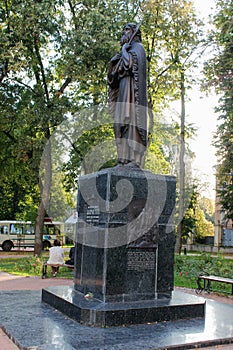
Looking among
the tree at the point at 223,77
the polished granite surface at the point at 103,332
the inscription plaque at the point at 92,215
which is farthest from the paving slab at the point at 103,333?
the tree at the point at 223,77

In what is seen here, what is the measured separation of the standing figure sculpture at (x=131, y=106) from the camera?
25.6 ft

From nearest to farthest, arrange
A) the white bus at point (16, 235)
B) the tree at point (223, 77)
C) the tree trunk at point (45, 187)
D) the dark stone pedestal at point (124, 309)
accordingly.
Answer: the dark stone pedestal at point (124, 309), the tree at point (223, 77), the tree trunk at point (45, 187), the white bus at point (16, 235)

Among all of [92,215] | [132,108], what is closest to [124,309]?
[92,215]

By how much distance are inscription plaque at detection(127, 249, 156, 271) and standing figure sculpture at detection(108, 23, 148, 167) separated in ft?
5.35

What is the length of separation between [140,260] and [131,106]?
9.32 feet

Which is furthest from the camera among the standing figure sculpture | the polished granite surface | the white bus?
the white bus

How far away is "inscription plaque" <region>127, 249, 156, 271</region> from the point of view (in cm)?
721

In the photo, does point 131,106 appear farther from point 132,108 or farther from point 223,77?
point 223,77

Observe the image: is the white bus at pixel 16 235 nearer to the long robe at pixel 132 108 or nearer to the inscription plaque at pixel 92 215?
the inscription plaque at pixel 92 215

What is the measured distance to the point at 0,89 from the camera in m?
20.5

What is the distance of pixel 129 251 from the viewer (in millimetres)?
7207

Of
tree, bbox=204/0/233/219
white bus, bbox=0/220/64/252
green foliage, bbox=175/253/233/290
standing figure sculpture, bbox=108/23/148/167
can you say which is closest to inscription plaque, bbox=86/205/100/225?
standing figure sculpture, bbox=108/23/148/167

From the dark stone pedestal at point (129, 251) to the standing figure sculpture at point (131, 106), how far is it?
436 millimetres

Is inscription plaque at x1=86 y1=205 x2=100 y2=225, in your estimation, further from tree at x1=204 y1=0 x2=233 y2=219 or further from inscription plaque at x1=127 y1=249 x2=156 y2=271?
tree at x1=204 y1=0 x2=233 y2=219
